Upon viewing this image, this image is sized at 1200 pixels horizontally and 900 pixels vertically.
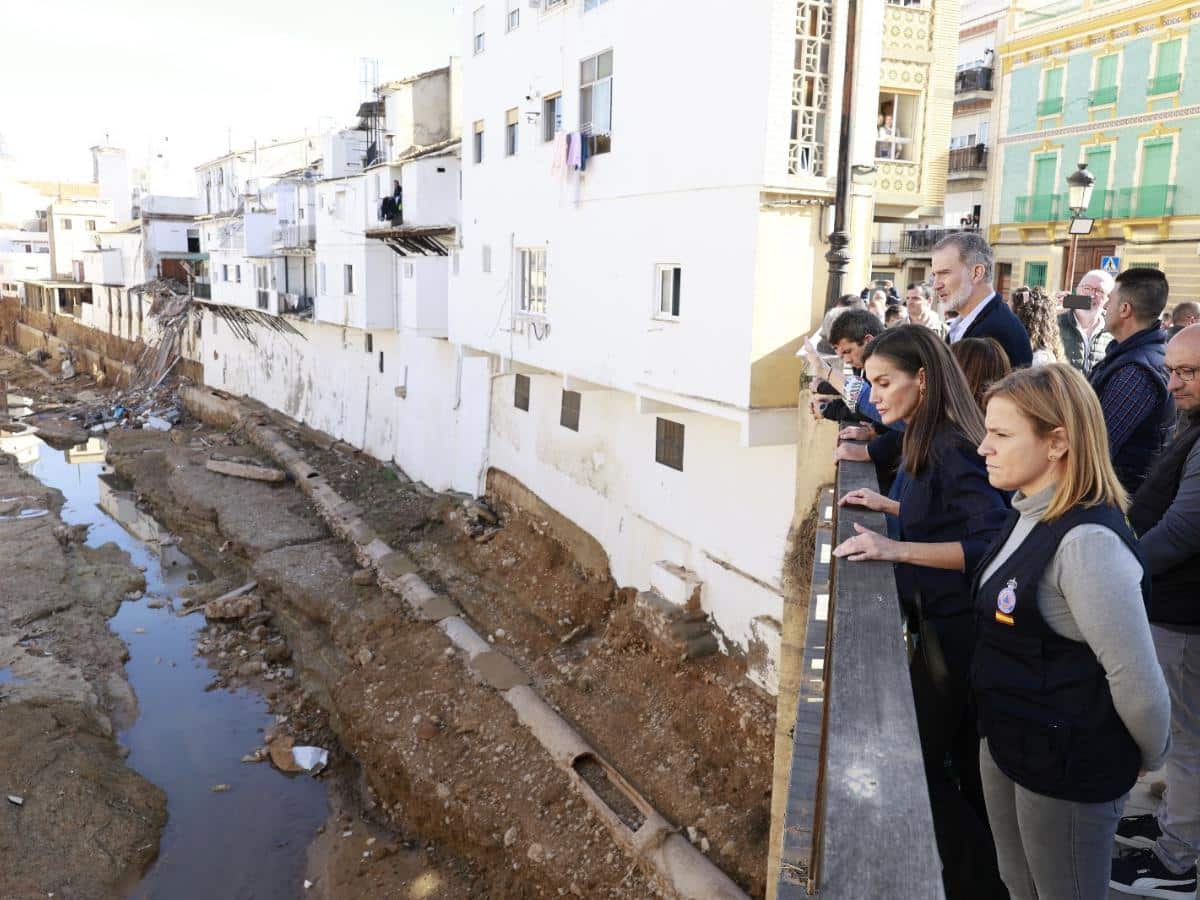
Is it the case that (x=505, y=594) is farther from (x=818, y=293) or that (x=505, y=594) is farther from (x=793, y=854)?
(x=793, y=854)

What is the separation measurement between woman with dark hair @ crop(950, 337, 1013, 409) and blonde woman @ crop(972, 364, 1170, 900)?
1.31 metres

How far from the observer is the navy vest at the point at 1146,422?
14.2 ft

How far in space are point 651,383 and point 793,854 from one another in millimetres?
9802

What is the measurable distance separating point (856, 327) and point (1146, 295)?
1.49 metres

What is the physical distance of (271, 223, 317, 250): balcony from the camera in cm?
2892

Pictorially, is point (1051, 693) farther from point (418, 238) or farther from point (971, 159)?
point (971, 159)

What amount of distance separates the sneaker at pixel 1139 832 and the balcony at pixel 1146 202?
1750cm

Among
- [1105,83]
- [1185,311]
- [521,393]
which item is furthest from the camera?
[1105,83]

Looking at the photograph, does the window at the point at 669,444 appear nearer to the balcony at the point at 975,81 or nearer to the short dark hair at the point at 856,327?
the short dark hair at the point at 856,327

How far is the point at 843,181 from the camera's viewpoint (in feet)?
33.3

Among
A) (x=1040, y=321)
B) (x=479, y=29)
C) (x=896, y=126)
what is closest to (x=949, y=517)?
(x=1040, y=321)

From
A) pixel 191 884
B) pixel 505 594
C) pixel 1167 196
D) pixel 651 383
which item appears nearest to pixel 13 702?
pixel 191 884

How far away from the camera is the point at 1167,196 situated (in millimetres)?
18234

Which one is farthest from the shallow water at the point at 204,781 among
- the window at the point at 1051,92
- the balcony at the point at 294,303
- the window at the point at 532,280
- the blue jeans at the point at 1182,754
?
the window at the point at 1051,92
